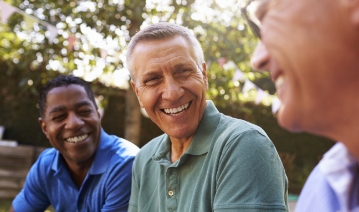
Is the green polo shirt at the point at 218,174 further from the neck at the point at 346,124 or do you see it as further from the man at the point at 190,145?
the neck at the point at 346,124

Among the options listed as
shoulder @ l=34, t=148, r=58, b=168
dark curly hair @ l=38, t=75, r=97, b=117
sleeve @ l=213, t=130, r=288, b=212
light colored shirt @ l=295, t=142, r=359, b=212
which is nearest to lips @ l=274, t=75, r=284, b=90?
light colored shirt @ l=295, t=142, r=359, b=212

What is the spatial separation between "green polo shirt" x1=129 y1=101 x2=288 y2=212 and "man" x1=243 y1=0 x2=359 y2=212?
2.70 feet

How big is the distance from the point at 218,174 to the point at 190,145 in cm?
27

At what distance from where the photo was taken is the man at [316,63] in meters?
0.78

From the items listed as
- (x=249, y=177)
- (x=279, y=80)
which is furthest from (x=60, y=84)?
(x=279, y=80)

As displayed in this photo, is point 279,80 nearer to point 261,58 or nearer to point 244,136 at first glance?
point 261,58

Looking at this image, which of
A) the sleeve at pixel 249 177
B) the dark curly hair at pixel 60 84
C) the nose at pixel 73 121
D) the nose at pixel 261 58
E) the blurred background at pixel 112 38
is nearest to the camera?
the nose at pixel 261 58

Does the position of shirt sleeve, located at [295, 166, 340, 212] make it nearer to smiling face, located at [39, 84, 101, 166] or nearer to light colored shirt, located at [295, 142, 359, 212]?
light colored shirt, located at [295, 142, 359, 212]

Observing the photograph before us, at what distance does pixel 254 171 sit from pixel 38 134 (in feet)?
24.8

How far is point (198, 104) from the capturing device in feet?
6.91

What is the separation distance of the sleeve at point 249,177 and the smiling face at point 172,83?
0.33m

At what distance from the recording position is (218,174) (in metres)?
1.81

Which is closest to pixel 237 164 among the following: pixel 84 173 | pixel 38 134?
pixel 84 173

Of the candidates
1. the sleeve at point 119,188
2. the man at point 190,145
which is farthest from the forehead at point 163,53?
the sleeve at point 119,188
